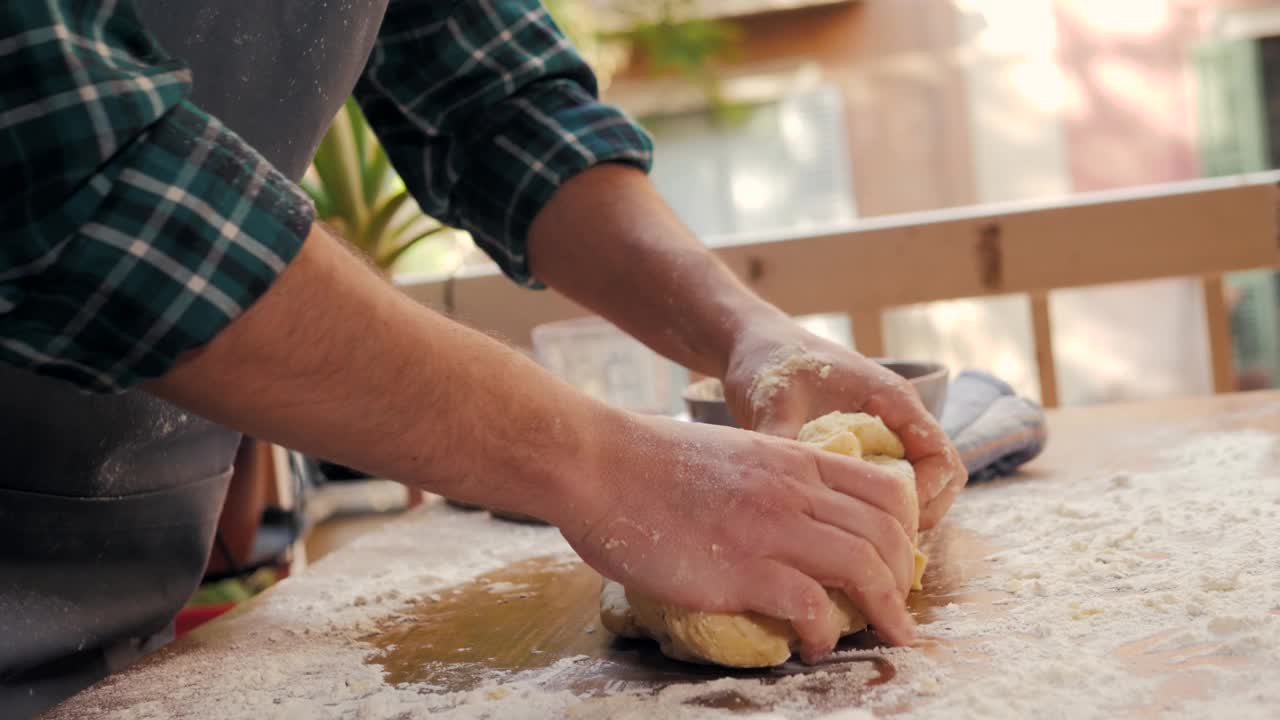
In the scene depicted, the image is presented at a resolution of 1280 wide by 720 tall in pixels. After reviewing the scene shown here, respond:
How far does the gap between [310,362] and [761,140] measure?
5.01 meters

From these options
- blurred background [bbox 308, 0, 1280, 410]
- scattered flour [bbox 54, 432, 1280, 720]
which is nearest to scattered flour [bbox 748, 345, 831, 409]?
scattered flour [bbox 54, 432, 1280, 720]

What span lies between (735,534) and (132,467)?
57 cm

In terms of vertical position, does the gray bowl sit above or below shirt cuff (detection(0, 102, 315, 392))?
below

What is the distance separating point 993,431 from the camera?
1.20m

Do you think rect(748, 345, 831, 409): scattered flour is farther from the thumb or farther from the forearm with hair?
the forearm with hair

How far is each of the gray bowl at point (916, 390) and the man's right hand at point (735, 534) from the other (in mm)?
316

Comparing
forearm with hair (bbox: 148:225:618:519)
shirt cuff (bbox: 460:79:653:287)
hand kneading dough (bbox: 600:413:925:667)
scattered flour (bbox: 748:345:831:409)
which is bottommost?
hand kneading dough (bbox: 600:413:925:667)

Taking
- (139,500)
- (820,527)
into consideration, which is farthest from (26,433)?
(820,527)

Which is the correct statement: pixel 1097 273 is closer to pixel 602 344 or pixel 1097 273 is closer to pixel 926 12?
pixel 602 344

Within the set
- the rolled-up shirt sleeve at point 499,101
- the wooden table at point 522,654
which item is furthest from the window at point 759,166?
the wooden table at point 522,654

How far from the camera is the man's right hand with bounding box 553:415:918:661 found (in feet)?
2.39

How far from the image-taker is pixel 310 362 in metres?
0.63

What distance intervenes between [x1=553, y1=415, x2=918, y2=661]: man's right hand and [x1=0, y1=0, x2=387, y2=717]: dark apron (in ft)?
1.45

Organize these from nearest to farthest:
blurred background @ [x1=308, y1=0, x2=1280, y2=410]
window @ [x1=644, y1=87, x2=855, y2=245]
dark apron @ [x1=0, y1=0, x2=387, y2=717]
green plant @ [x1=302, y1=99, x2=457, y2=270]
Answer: dark apron @ [x1=0, y1=0, x2=387, y2=717] < green plant @ [x1=302, y1=99, x2=457, y2=270] < blurred background @ [x1=308, y1=0, x2=1280, y2=410] < window @ [x1=644, y1=87, x2=855, y2=245]
